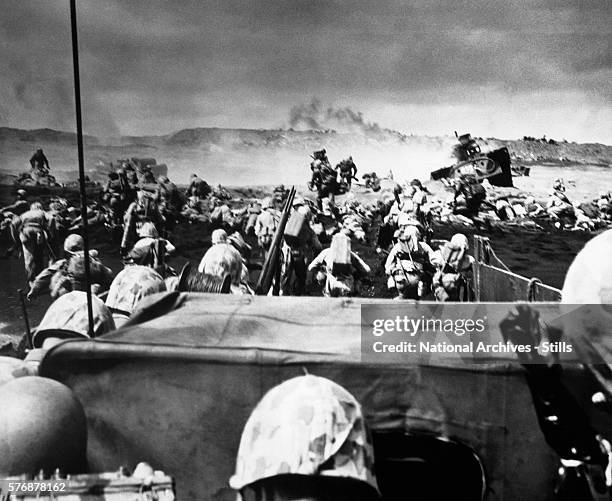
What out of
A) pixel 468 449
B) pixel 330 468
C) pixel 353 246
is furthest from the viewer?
pixel 353 246

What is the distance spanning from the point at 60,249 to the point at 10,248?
0.24m

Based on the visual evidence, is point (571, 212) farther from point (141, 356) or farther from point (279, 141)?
point (141, 356)

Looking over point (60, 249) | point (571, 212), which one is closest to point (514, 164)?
point (571, 212)

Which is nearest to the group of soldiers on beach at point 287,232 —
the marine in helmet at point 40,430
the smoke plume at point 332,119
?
the smoke plume at point 332,119

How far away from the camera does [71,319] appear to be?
371cm

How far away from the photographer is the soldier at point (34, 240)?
12.3ft

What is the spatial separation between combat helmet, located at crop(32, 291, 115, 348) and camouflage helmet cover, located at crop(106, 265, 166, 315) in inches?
2.7

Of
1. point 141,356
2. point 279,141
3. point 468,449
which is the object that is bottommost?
point 468,449

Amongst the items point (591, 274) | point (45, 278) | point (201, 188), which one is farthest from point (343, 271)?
point (45, 278)

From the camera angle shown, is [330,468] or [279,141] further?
[279,141]

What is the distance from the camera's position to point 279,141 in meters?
3.63

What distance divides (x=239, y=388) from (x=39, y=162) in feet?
4.55

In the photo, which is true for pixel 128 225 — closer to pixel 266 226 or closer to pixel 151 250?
pixel 151 250
